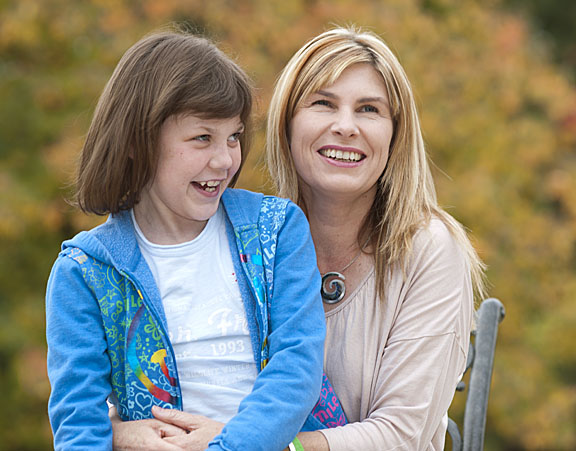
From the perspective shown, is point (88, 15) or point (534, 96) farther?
point (534, 96)

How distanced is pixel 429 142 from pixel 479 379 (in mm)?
3306

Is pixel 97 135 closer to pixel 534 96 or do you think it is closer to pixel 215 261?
pixel 215 261

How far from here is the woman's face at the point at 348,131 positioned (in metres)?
2.42

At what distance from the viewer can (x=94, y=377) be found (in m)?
1.89

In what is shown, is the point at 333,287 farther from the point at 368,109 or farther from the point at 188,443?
the point at 188,443

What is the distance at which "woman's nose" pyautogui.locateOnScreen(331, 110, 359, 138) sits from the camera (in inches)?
94.0

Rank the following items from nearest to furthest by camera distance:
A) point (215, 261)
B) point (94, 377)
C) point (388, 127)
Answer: point (94, 377)
point (215, 261)
point (388, 127)

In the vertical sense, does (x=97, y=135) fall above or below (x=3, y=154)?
below

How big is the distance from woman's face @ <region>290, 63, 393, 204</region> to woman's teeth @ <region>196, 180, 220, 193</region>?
0.49 m

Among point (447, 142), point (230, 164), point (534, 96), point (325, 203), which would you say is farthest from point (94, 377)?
point (534, 96)

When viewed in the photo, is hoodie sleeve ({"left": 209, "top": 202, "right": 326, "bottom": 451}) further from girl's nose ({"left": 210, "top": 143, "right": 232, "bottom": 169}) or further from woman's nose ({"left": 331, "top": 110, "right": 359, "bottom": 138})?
woman's nose ({"left": 331, "top": 110, "right": 359, "bottom": 138})

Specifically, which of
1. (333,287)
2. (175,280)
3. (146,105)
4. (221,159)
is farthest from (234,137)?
(333,287)

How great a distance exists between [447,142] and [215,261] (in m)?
3.96

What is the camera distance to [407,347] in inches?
90.5
